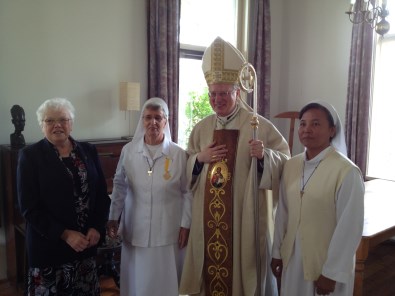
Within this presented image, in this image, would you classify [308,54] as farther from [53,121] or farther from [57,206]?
[57,206]

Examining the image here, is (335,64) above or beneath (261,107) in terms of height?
above

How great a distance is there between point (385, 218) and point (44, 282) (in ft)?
7.01

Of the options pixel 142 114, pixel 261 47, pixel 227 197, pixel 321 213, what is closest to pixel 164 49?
pixel 261 47

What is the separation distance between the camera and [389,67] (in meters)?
4.40

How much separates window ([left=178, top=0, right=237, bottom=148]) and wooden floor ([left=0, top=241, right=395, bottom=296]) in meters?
2.11

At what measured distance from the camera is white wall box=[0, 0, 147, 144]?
321 centimetres

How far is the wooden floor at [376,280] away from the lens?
3084mm

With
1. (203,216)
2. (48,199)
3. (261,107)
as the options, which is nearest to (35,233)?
(48,199)

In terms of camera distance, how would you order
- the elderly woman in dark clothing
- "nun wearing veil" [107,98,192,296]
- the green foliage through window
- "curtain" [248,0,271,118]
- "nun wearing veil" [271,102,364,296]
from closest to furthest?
"nun wearing veil" [271,102,364,296] < the elderly woman in dark clothing < "nun wearing veil" [107,98,192,296] < the green foliage through window < "curtain" [248,0,271,118]

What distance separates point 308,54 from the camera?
5.24 m

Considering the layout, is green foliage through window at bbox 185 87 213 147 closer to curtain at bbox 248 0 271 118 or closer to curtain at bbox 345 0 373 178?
curtain at bbox 248 0 271 118

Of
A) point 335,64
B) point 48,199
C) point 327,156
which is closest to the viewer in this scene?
point 327,156

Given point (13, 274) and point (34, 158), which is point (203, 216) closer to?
point (34, 158)

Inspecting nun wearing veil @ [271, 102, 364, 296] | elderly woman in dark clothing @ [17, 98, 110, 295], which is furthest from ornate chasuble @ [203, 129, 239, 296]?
elderly woman in dark clothing @ [17, 98, 110, 295]
